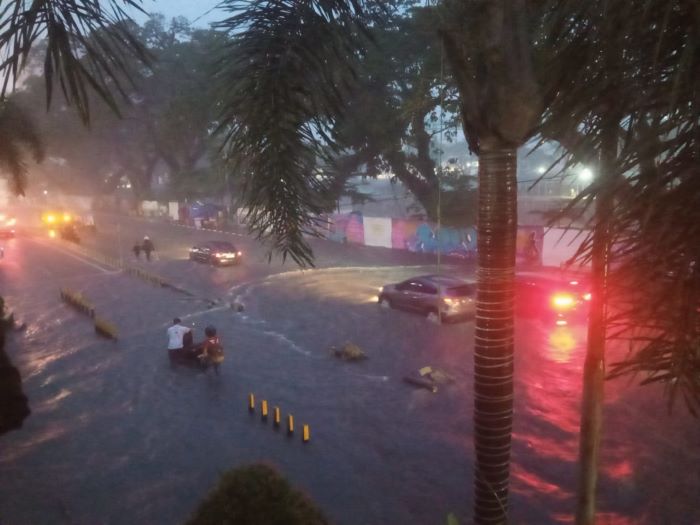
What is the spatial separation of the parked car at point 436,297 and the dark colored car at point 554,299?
1790mm

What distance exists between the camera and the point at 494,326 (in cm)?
475

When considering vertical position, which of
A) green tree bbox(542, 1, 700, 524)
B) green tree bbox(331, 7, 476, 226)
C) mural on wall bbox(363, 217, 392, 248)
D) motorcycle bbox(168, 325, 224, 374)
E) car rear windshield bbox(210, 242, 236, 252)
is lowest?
motorcycle bbox(168, 325, 224, 374)

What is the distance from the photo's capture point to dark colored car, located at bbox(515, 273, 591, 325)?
1973cm

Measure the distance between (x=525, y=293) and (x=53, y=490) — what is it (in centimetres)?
1582

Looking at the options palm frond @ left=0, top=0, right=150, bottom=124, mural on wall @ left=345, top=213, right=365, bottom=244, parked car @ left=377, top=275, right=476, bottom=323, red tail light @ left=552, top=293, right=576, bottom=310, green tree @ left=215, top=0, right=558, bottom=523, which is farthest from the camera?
mural on wall @ left=345, top=213, right=365, bottom=244

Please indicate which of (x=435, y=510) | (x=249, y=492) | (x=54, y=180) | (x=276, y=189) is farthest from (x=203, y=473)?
(x=54, y=180)

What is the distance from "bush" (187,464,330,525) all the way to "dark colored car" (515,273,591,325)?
51.5 feet

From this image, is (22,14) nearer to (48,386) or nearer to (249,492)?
(249,492)

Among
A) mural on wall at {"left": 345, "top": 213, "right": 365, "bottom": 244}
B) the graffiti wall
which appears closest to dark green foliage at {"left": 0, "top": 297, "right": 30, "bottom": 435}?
the graffiti wall

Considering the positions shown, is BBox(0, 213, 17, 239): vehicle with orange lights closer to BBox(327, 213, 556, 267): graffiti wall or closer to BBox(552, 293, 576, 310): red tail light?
BBox(327, 213, 556, 267): graffiti wall

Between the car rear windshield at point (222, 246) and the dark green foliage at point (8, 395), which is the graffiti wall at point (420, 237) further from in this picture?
the dark green foliage at point (8, 395)

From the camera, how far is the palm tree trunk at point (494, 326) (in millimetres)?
4586

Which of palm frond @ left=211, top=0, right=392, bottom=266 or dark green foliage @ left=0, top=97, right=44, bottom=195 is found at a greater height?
dark green foliage @ left=0, top=97, right=44, bottom=195

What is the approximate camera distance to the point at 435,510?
959cm
